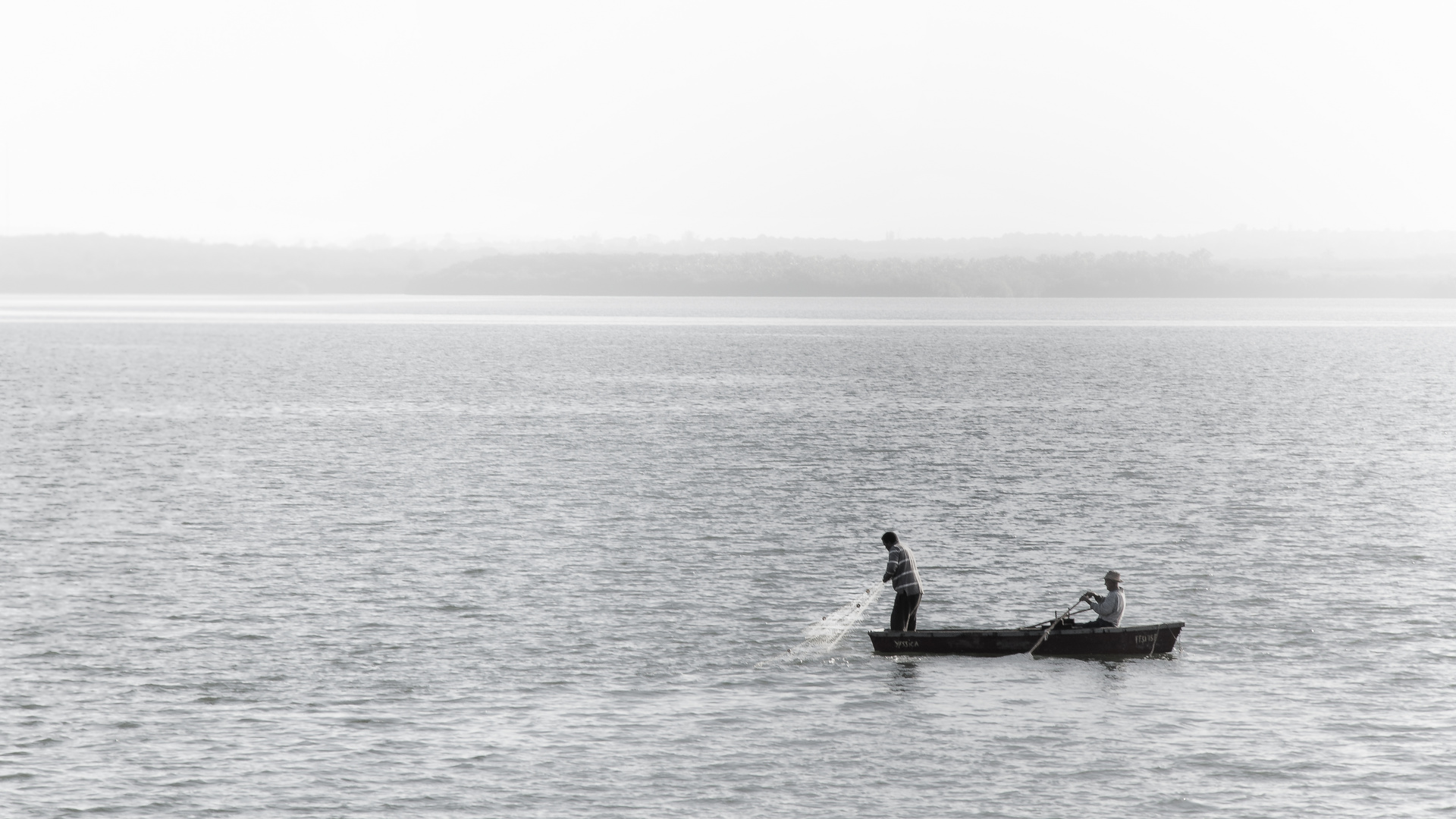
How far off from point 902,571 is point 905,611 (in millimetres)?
1241

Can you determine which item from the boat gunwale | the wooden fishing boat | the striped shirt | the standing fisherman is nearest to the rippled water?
the wooden fishing boat

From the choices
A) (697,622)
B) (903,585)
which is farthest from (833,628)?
(697,622)

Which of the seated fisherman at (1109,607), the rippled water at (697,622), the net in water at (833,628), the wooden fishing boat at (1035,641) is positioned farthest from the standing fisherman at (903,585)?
the seated fisherman at (1109,607)

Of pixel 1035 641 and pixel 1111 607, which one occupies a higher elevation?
pixel 1111 607

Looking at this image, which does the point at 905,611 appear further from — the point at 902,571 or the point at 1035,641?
the point at 1035,641

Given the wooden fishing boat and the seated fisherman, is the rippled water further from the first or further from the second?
the seated fisherman

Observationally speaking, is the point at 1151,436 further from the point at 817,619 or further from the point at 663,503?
the point at 817,619

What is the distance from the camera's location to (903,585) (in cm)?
3994

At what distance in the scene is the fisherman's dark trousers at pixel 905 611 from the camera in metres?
40.0

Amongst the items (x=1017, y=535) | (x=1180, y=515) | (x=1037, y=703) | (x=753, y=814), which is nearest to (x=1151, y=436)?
(x=1180, y=515)

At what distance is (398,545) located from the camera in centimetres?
5706

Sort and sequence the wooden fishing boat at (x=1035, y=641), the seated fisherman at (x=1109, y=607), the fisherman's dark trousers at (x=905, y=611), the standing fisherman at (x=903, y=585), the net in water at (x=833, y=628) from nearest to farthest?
the wooden fishing boat at (x=1035, y=641)
the seated fisherman at (x=1109, y=607)
the standing fisherman at (x=903, y=585)
the fisherman's dark trousers at (x=905, y=611)
the net in water at (x=833, y=628)

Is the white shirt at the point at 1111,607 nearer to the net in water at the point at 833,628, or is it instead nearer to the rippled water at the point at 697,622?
the rippled water at the point at 697,622

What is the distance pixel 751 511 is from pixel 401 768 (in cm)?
3679
